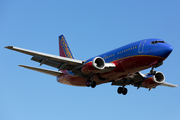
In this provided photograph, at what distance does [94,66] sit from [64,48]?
12.8 meters

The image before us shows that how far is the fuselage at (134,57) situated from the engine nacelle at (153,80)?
612 cm

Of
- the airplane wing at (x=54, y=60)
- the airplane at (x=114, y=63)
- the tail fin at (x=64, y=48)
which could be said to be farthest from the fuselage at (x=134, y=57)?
the tail fin at (x=64, y=48)

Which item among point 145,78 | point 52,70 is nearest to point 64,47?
point 52,70

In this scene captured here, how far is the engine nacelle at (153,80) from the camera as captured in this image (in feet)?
120

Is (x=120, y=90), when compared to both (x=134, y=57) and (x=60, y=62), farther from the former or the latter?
(x=60, y=62)

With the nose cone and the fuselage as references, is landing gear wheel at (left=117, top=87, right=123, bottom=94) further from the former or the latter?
the nose cone

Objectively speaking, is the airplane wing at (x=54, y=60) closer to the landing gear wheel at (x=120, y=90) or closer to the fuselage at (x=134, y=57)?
the fuselage at (x=134, y=57)

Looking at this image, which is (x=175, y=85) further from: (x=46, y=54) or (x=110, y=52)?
(x=46, y=54)

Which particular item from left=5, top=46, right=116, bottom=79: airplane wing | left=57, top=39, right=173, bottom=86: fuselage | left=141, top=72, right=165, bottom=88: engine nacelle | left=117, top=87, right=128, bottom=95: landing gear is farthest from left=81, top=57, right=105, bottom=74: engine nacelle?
left=141, top=72, right=165, bottom=88: engine nacelle

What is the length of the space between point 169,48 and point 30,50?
15144 millimetres

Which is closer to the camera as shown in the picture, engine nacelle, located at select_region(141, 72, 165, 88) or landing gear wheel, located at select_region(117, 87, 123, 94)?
engine nacelle, located at select_region(141, 72, 165, 88)

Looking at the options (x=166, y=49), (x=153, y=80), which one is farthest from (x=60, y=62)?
(x=153, y=80)

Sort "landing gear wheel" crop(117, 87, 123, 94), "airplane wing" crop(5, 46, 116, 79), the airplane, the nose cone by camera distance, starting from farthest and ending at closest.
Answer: "landing gear wheel" crop(117, 87, 123, 94)
"airplane wing" crop(5, 46, 116, 79)
the airplane
the nose cone

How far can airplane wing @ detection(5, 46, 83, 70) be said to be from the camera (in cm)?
3037
